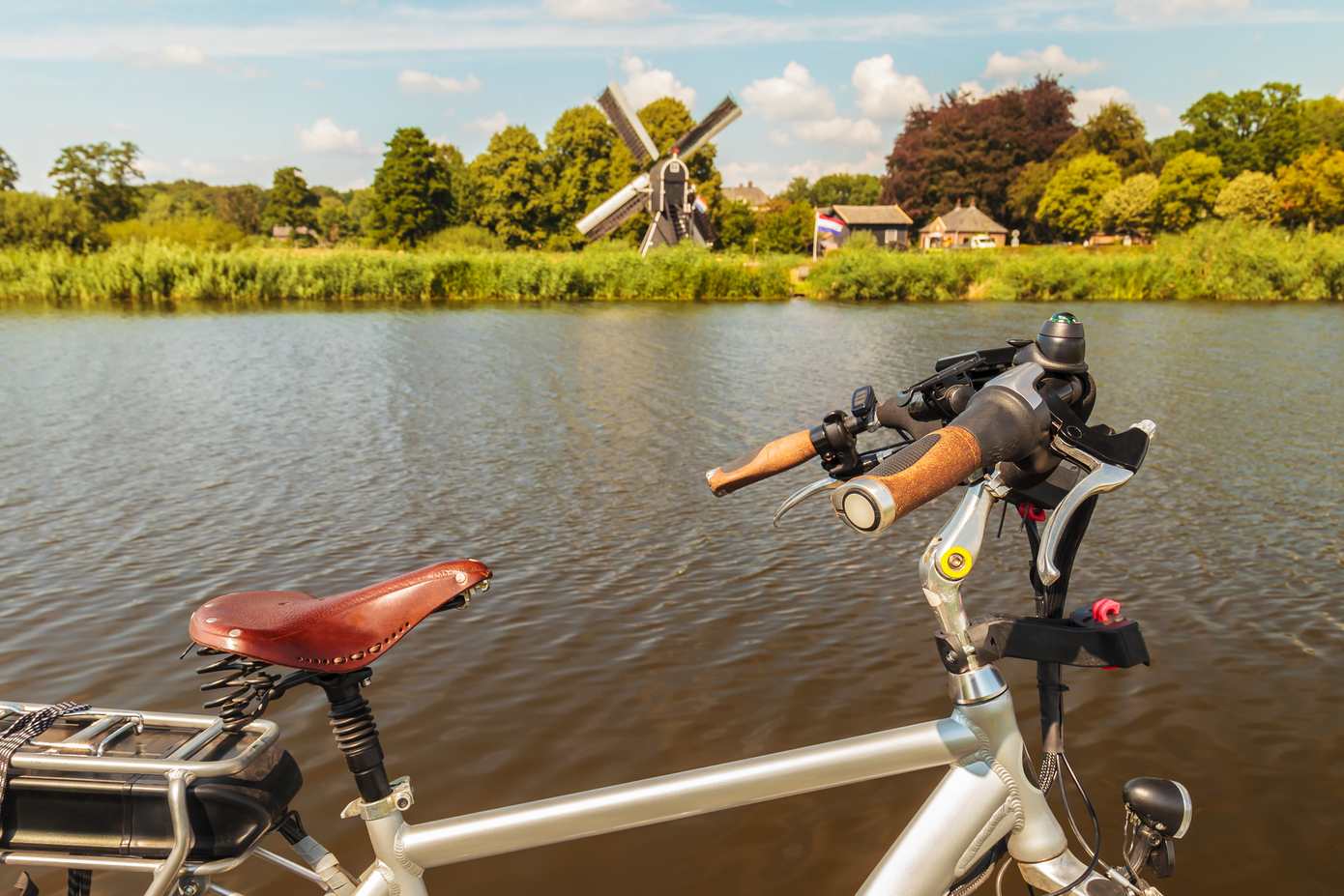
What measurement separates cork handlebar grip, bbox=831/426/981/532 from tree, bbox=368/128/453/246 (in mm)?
79551

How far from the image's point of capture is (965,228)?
91562 millimetres

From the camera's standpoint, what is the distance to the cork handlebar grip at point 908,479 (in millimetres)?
1630

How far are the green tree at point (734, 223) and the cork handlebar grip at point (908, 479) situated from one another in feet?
253

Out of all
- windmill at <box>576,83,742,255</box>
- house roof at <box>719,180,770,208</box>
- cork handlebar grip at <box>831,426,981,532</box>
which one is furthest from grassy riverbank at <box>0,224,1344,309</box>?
house roof at <box>719,180,770,208</box>

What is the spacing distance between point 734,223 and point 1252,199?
3919 centimetres

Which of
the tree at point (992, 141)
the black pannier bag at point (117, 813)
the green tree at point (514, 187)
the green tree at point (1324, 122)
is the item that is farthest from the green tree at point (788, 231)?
the black pannier bag at point (117, 813)

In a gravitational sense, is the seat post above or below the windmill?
below

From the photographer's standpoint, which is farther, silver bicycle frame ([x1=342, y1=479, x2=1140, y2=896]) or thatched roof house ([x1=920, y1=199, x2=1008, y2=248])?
thatched roof house ([x1=920, y1=199, x2=1008, y2=248])

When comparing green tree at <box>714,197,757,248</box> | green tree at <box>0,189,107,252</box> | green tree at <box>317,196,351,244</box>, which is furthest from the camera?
green tree at <box>317,196,351,244</box>

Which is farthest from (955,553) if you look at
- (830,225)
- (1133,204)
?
(830,225)

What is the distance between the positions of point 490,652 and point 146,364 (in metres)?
17.0

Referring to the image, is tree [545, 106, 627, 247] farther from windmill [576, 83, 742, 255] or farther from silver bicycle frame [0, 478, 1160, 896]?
silver bicycle frame [0, 478, 1160, 896]

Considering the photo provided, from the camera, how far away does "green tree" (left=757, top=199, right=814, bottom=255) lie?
89.6 meters

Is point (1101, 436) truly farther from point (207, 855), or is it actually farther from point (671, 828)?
point (671, 828)
